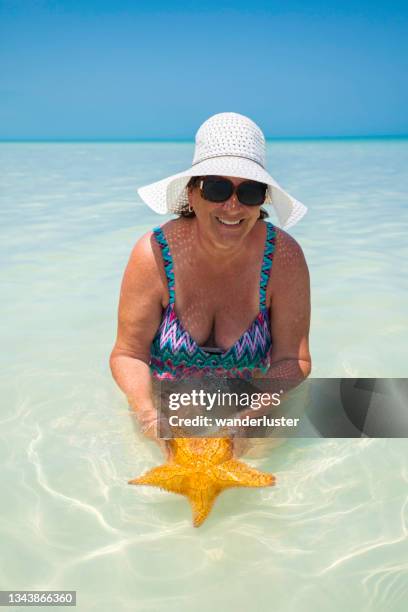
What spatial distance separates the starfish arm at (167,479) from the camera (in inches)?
87.1

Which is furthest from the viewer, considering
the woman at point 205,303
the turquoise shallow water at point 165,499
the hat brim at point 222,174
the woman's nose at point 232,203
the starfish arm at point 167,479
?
the woman at point 205,303

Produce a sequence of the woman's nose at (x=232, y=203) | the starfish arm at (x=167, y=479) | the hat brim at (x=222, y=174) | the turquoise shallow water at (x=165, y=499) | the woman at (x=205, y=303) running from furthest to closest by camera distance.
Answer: the woman at (x=205, y=303) < the woman's nose at (x=232, y=203) < the hat brim at (x=222, y=174) < the starfish arm at (x=167, y=479) < the turquoise shallow water at (x=165, y=499)

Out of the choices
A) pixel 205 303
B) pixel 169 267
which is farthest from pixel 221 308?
pixel 169 267

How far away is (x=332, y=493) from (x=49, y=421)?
1.51 metres

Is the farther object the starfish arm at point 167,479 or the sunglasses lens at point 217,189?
the sunglasses lens at point 217,189

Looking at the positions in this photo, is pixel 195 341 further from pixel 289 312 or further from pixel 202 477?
pixel 202 477

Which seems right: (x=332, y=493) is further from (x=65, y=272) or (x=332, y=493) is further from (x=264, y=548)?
(x=65, y=272)

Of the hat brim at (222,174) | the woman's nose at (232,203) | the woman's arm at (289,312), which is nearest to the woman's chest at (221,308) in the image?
the woman's arm at (289,312)

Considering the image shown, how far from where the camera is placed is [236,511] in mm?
2445

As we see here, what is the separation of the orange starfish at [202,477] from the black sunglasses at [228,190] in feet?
3.30

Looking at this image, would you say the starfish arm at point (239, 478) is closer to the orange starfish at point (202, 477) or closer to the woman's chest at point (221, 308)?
the orange starfish at point (202, 477)

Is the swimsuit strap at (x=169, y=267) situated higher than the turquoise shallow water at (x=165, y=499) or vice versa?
the swimsuit strap at (x=169, y=267)

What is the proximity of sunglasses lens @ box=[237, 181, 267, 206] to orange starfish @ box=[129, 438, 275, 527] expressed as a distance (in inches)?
39.7
